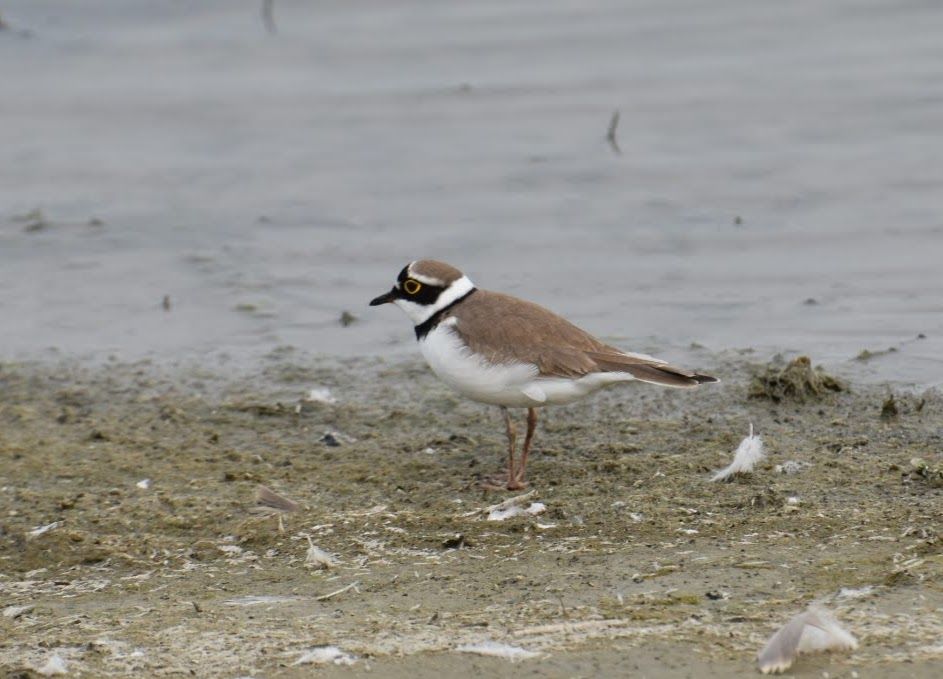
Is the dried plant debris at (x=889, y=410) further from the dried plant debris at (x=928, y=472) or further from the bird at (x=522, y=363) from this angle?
the bird at (x=522, y=363)

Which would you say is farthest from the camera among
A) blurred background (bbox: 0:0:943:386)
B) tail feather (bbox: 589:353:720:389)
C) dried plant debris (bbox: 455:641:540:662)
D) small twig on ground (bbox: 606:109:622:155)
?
small twig on ground (bbox: 606:109:622:155)

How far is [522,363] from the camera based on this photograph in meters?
7.20

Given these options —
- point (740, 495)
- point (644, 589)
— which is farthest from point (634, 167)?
point (644, 589)

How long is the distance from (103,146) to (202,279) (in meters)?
2.98

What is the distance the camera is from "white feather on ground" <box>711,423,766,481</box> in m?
6.89

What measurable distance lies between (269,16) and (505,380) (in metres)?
9.41

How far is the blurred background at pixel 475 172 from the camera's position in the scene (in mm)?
10055

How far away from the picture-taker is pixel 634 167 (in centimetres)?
1214

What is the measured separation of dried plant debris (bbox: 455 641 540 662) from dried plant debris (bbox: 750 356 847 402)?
3.53m

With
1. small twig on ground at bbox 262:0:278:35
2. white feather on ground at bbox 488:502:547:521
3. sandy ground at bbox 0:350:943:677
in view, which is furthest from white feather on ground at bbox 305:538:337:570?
small twig on ground at bbox 262:0:278:35

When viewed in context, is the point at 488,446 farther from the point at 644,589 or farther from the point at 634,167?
the point at 634,167

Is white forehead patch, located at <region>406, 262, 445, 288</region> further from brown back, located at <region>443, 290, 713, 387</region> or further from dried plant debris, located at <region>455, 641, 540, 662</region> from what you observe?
dried plant debris, located at <region>455, 641, 540, 662</region>

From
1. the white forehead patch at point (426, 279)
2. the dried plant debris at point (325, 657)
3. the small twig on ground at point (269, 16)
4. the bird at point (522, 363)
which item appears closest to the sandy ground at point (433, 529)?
the dried plant debris at point (325, 657)

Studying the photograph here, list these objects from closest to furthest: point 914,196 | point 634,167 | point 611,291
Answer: point 611,291 → point 914,196 → point 634,167
